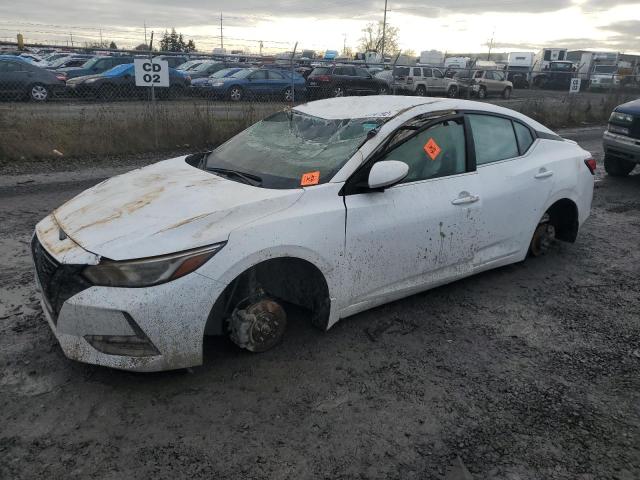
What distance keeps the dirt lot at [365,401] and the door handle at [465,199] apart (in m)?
0.83

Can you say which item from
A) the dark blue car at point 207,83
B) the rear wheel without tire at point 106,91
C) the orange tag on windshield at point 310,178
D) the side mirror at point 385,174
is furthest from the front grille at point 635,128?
the rear wheel without tire at point 106,91

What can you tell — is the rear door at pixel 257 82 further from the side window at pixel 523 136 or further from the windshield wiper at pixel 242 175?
the windshield wiper at pixel 242 175

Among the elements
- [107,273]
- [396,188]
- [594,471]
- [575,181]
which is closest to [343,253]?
[396,188]

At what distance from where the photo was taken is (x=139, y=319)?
2693mm

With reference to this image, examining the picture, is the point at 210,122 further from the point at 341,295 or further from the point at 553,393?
the point at 553,393

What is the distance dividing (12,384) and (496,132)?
155 inches

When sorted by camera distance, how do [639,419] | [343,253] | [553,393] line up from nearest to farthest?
1. [639,419]
2. [553,393]
3. [343,253]

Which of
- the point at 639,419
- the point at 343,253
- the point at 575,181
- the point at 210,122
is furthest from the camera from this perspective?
the point at 210,122

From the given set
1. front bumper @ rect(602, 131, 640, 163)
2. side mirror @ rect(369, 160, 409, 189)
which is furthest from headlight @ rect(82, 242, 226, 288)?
front bumper @ rect(602, 131, 640, 163)

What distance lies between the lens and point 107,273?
272 centimetres

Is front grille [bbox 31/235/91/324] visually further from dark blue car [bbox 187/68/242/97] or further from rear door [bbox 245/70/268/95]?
rear door [bbox 245/70/268/95]

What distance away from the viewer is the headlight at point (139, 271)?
8.90 feet

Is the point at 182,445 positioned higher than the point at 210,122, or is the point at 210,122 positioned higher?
the point at 210,122

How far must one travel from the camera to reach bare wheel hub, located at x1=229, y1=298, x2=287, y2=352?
3.20 metres
